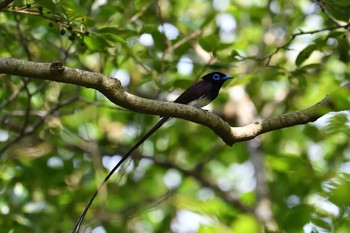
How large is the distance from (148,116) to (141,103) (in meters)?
3.88

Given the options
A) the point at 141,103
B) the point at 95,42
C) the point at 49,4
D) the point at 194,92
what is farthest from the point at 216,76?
the point at 141,103

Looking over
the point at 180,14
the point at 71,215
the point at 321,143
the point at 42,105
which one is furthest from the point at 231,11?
the point at 71,215

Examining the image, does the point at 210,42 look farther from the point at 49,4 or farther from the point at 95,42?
the point at 49,4

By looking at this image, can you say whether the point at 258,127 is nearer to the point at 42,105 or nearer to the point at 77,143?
the point at 42,105

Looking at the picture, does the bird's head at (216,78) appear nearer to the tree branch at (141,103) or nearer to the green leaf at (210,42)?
the green leaf at (210,42)

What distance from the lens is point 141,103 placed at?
3.81 meters

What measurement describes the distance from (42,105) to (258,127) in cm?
381

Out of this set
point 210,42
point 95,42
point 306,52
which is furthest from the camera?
point 210,42

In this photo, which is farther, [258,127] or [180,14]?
[180,14]

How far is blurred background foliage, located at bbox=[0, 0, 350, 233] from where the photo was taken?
5129 mm

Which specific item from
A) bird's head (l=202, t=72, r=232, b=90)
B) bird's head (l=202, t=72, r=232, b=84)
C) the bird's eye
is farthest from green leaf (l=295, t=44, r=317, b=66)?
the bird's eye

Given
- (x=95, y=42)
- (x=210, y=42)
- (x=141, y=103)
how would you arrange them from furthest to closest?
(x=210, y=42)
(x=95, y=42)
(x=141, y=103)

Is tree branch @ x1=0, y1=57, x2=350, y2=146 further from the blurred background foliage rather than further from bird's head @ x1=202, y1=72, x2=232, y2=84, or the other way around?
bird's head @ x1=202, y1=72, x2=232, y2=84

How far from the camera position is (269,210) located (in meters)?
7.68
